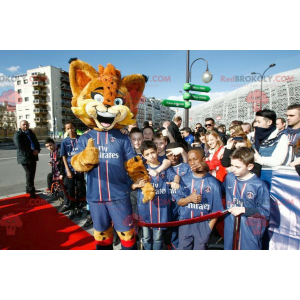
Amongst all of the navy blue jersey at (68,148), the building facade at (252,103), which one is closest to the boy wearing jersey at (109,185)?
the navy blue jersey at (68,148)

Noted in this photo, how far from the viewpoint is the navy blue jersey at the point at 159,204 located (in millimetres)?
2342

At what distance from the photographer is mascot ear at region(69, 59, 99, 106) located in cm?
210

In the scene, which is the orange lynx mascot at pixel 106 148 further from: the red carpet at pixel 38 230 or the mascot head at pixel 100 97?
the red carpet at pixel 38 230

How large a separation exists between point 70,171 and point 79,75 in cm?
205

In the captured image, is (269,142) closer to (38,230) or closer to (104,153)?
(104,153)

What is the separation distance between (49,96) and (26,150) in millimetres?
42856

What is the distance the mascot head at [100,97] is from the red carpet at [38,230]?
6.06 feet

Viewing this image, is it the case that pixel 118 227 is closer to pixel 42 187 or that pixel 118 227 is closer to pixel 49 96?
pixel 42 187

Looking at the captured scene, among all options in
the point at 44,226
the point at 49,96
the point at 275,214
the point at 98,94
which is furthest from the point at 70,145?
the point at 49,96

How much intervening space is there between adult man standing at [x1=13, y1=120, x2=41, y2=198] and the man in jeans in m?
4.65

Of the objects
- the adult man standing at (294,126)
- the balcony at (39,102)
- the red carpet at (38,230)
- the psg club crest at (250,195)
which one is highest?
the balcony at (39,102)

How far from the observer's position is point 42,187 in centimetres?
562

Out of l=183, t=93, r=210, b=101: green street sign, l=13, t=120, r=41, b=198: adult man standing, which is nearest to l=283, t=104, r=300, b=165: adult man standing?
l=183, t=93, r=210, b=101: green street sign

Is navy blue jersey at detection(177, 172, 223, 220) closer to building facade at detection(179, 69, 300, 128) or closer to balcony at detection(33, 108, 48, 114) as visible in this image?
building facade at detection(179, 69, 300, 128)
